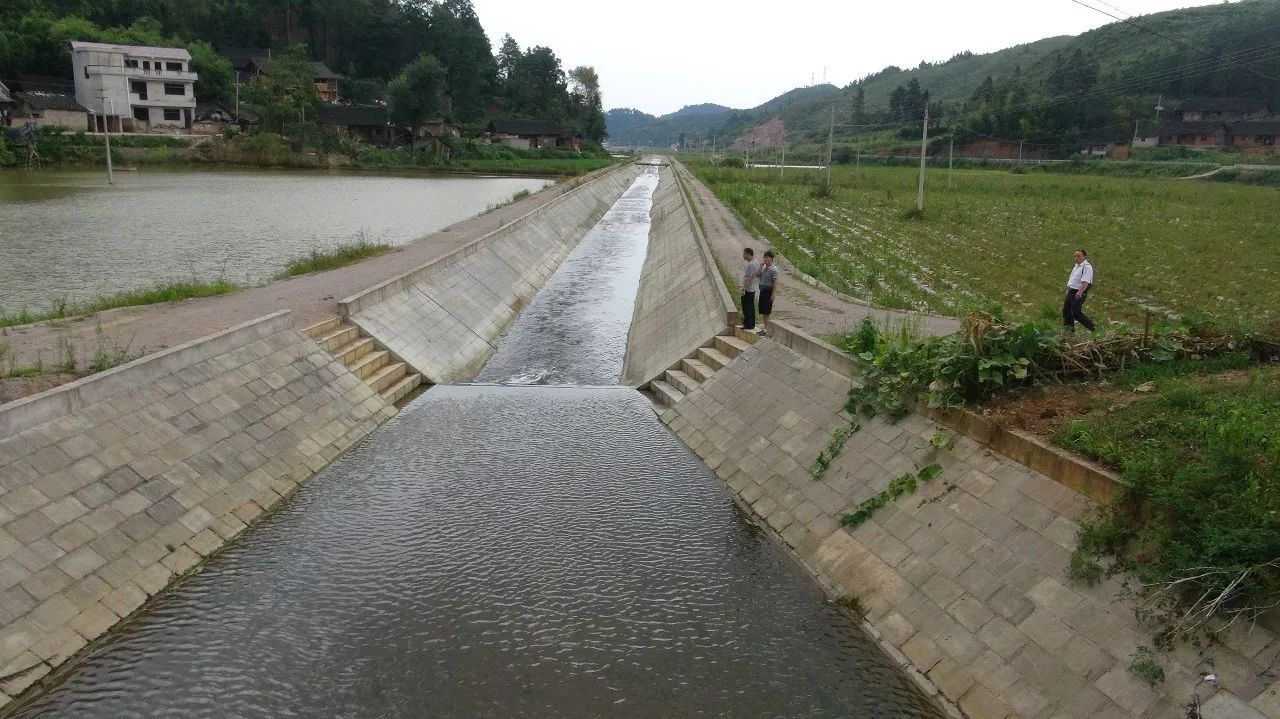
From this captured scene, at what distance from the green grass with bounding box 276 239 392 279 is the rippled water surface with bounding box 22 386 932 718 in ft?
44.5

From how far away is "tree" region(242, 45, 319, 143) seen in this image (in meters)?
83.1

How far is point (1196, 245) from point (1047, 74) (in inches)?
4063

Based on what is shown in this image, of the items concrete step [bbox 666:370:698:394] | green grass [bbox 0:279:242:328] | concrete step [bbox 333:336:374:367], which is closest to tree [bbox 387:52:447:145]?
green grass [bbox 0:279:242:328]

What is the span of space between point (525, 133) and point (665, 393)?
110 metres

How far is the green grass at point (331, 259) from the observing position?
25.3 metres

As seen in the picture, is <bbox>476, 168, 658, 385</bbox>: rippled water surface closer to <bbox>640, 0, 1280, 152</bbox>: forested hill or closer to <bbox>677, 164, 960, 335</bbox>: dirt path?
<bbox>677, 164, 960, 335</bbox>: dirt path

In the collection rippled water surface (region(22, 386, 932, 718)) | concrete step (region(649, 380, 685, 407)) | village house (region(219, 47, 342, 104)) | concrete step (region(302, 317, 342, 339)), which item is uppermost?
village house (region(219, 47, 342, 104))

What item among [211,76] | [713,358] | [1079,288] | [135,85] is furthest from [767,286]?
[211,76]

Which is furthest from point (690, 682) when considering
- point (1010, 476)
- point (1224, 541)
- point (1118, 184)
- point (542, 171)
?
point (542, 171)

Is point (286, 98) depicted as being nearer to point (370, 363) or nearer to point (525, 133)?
point (525, 133)

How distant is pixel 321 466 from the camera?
13516 mm

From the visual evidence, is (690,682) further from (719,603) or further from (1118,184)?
(1118,184)

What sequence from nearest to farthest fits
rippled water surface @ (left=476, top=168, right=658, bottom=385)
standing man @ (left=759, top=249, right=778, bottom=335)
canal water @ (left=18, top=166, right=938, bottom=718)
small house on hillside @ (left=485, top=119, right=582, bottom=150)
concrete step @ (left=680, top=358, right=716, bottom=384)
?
canal water @ (left=18, top=166, right=938, bottom=718)
concrete step @ (left=680, top=358, right=716, bottom=384)
standing man @ (left=759, top=249, right=778, bottom=335)
rippled water surface @ (left=476, top=168, right=658, bottom=385)
small house on hillside @ (left=485, top=119, right=582, bottom=150)

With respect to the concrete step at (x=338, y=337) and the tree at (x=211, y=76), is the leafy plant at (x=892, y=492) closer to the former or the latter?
the concrete step at (x=338, y=337)
